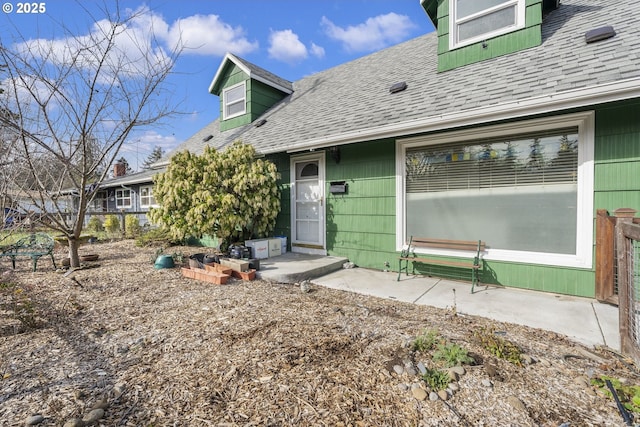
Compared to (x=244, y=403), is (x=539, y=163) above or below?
above

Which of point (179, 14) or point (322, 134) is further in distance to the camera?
point (322, 134)

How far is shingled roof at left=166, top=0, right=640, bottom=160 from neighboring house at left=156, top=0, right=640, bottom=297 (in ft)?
0.09

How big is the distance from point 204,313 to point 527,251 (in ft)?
14.4

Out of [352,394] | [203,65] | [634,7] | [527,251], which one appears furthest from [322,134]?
[634,7]

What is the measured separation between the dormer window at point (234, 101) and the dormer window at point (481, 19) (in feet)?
19.5

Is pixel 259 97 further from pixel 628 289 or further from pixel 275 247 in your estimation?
pixel 628 289

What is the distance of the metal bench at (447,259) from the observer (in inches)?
170

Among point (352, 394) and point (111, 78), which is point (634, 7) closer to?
point (352, 394)

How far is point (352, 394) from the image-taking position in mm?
1910

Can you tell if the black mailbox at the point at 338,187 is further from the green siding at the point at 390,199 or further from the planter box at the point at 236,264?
the planter box at the point at 236,264

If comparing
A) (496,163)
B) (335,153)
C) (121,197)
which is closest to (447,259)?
(496,163)

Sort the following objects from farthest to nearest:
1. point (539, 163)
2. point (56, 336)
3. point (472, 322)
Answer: point (539, 163) → point (472, 322) → point (56, 336)

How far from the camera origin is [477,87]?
452 cm

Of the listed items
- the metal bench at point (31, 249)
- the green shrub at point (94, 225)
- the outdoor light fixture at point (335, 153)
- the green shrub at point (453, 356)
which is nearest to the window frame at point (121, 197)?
the green shrub at point (94, 225)
